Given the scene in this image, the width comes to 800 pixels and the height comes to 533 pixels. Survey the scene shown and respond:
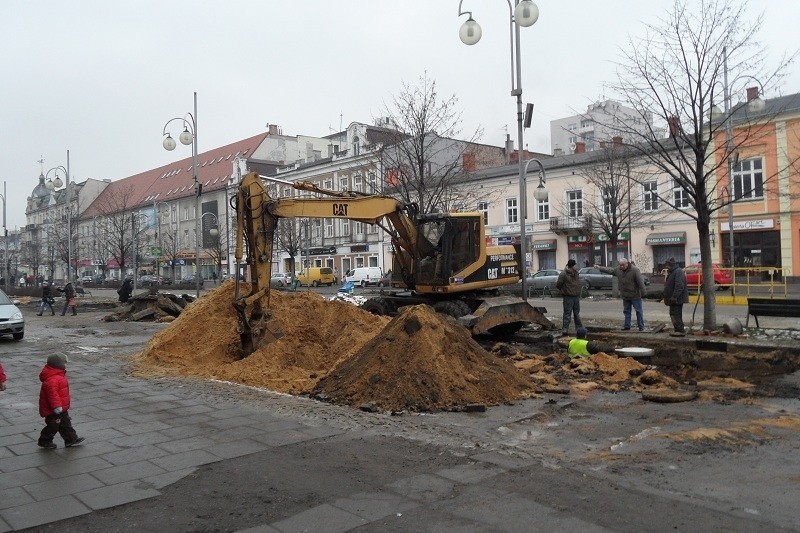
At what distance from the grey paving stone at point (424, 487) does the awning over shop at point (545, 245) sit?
4340 cm

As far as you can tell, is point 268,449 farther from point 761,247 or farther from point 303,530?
point 761,247

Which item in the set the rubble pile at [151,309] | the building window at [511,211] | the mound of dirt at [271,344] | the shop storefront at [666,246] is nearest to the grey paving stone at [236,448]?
the mound of dirt at [271,344]

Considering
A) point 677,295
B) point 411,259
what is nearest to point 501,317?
point 411,259

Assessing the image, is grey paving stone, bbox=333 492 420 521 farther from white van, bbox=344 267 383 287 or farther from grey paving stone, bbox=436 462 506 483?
white van, bbox=344 267 383 287

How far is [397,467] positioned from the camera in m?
6.16

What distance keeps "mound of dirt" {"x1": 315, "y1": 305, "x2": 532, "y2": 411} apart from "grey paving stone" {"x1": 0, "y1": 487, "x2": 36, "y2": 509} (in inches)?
163

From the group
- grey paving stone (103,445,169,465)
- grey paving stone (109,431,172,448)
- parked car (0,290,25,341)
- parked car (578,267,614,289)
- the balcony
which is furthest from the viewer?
the balcony

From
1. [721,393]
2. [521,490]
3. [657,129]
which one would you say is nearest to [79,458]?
[521,490]

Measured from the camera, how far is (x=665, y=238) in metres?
42.1

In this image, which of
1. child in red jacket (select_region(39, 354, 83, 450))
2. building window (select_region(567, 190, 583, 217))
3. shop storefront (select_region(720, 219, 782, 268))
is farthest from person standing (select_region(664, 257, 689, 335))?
building window (select_region(567, 190, 583, 217))

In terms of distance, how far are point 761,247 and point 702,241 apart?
2801 centimetres

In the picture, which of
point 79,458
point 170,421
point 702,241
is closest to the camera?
point 79,458

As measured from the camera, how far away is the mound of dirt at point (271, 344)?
1148 centimetres

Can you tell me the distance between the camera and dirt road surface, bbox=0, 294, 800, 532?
16.1ft
